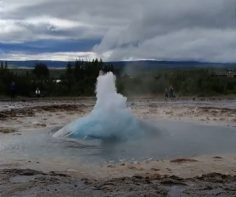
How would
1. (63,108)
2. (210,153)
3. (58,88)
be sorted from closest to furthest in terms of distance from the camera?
(210,153) < (63,108) < (58,88)

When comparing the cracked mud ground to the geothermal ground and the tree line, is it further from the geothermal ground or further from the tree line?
the tree line

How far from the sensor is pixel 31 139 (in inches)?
575

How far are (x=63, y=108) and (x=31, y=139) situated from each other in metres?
11.3

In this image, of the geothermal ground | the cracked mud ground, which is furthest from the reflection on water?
the cracked mud ground

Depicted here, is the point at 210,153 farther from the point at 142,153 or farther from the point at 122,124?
the point at 122,124

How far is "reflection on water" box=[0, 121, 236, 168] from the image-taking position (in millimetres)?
11953

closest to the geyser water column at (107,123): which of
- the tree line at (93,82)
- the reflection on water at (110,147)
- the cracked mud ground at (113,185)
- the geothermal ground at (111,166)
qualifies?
the reflection on water at (110,147)

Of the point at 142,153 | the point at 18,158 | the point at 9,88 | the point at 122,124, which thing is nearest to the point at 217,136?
the point at 122,124

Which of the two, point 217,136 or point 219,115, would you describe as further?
point 219,115

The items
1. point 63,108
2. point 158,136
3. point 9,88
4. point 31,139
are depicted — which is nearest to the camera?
point 31,139

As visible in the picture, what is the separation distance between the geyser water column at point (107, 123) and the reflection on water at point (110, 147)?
47cm

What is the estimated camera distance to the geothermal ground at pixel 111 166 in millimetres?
8195

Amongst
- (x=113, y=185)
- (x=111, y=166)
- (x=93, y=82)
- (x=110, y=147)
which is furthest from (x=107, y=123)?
(x=93, y=82)

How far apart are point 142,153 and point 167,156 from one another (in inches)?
27.1
